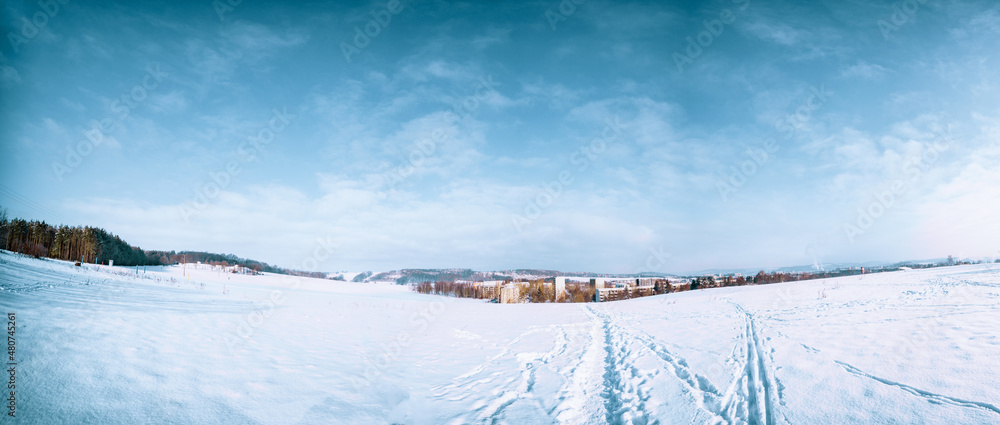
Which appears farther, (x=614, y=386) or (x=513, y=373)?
(x=513, y=373)

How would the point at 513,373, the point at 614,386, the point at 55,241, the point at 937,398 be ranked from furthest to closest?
the point at 55,241 → the point at 513,373 → the point at 614,386 → the point at 937,398

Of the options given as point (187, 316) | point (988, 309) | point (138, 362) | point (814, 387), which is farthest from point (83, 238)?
point (988, 309)

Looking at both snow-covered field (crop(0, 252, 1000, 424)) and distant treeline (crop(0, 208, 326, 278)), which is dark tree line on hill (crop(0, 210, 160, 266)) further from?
snow-covered field (crop(0, 252, 1000, 424))

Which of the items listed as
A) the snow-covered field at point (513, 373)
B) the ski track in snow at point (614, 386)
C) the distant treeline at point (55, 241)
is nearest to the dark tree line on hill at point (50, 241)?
the distant treeline at point (55, 241)

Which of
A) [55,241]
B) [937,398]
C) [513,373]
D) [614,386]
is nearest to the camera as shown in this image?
[937,398]

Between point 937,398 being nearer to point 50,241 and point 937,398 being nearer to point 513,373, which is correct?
point 513,373

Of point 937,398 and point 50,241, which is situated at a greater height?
point 50,241

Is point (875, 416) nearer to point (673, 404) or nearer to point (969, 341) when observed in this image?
point (673, 404)

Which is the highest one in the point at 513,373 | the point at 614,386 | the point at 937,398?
the point at 937,398

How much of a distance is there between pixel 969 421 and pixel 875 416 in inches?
27.1

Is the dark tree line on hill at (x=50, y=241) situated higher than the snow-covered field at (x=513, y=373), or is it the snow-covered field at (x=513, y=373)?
the dark tree line on hill at (x=50, y=241)

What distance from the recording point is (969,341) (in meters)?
5.80

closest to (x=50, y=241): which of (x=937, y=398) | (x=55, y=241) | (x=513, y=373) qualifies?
(x=55, y=241)

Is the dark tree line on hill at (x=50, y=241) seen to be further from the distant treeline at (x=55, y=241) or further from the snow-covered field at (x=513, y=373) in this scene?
the snow-covered field at (x=513, y=373)
